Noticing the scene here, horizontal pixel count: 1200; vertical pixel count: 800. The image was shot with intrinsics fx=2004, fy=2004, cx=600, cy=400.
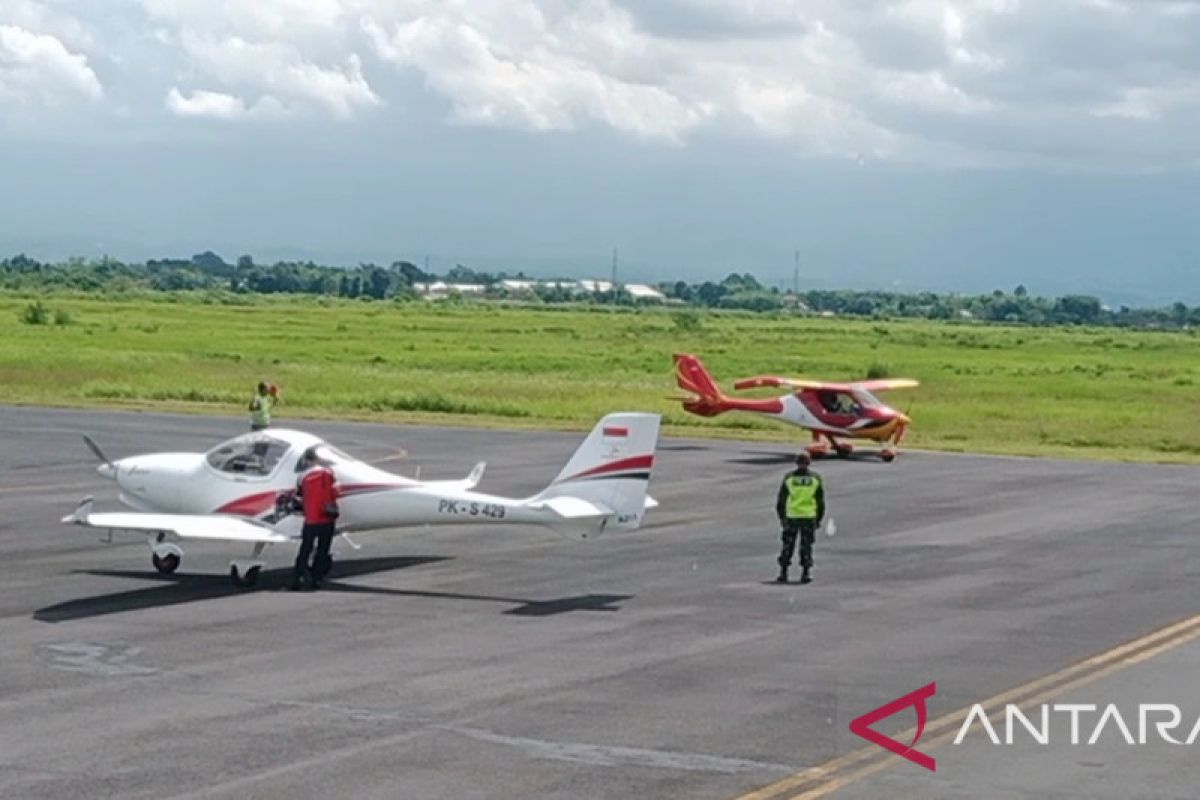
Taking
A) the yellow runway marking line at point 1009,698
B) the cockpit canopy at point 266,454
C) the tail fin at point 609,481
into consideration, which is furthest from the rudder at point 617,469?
the yellow runway marking line at point 1009,698

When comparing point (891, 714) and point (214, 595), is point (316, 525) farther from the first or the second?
point (891, 714)

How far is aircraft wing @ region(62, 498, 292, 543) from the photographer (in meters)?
23.5

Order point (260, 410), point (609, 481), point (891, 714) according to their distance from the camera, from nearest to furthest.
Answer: point (891, 714) < point (609, 481) < point (260, 410)

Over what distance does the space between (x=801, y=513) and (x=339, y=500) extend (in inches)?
224

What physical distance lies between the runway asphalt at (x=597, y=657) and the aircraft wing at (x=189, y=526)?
0.66 meters

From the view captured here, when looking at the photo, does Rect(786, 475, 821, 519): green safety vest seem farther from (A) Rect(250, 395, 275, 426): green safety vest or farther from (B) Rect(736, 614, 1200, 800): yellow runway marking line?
(A) Rect(250, 395, 275, 426): green safety vest

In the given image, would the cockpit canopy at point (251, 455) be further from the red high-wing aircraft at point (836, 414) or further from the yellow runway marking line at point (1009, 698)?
the red high-wing aircraft at point (836, 414)

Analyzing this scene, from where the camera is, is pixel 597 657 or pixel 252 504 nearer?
pixel 597 657

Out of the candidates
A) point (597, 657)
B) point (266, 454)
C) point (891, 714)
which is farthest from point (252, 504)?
point (891, 714)

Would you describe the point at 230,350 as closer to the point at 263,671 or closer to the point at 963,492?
the point at 963,492

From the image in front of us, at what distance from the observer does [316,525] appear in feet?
77.6

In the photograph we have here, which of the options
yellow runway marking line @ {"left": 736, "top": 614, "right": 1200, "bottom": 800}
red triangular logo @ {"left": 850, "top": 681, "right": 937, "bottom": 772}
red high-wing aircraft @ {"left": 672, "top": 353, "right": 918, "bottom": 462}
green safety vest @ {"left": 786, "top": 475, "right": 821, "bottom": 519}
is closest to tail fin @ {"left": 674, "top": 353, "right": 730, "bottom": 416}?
red high-wing aircraft @ {"left": 672, "top": 353, "right": 918, "bottom": 462}

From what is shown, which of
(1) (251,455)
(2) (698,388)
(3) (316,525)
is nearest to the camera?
(3) (316,525)

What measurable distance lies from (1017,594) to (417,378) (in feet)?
168
